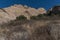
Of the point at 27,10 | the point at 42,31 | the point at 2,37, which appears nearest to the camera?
the point at 2,37

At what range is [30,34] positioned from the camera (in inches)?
1220

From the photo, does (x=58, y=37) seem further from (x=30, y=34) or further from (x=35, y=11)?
(x=35, y=11)

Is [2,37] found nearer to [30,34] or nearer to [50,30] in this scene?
[30,34]

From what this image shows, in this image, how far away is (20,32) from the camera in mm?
30641

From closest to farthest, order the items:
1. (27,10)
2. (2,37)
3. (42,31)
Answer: (2,37) → (42,31) → (27,10)

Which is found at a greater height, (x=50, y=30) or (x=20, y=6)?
(x=20, y=6)

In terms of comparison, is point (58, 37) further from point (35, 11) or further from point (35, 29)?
point (35, 11)

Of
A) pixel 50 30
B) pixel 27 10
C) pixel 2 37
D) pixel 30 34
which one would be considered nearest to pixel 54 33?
pixel 50 30

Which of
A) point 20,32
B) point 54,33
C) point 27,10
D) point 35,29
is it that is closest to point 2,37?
point 20,32

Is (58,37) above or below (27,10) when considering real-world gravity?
below

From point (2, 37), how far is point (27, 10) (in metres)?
54.7

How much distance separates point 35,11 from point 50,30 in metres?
52.6

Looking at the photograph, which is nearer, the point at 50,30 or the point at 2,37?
the point at 2,37

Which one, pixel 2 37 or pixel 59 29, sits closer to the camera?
pixel 2 37
